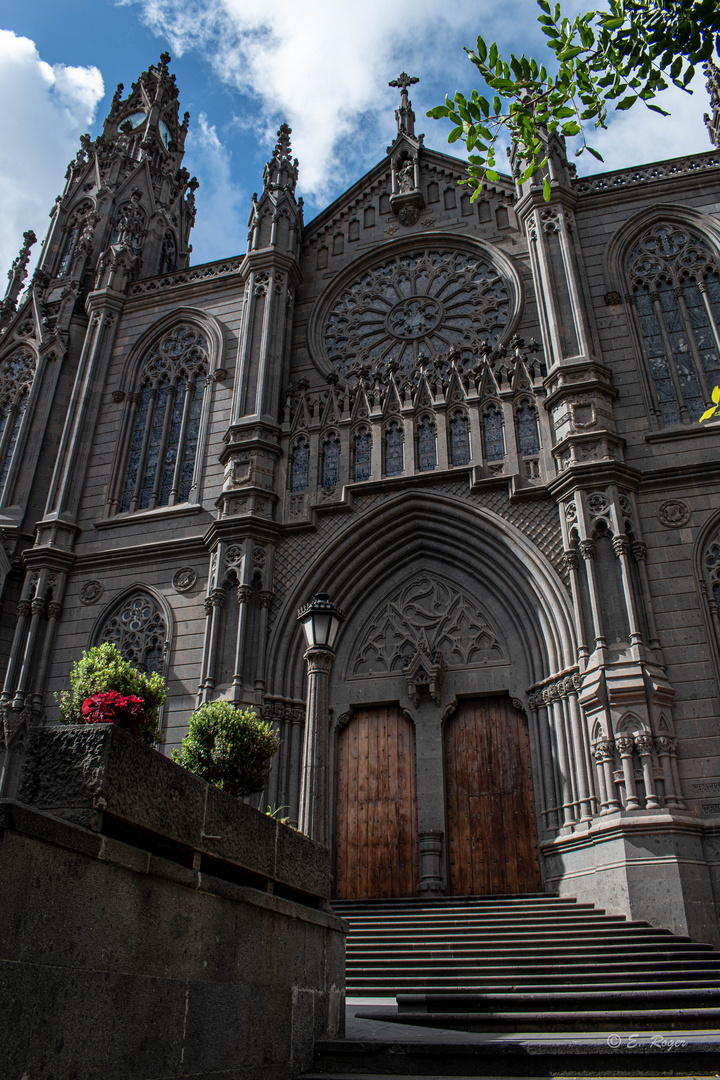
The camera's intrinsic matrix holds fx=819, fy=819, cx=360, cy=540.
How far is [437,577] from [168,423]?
7855mm

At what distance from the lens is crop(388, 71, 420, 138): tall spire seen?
21984mm

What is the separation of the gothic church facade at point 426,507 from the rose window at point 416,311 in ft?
0.23

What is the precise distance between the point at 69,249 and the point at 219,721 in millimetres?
19411

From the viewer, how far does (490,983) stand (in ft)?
29.1

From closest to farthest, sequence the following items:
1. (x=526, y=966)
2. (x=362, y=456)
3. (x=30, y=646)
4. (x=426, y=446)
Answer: (x=526, y=966) < (x=30, y=646) < (x=426, y=446) < (x=362, y=456)

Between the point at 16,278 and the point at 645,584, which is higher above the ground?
the point at 16,278

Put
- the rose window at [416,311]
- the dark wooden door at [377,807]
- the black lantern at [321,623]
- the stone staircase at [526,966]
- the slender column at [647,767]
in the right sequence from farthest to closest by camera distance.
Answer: the rose window at [416,311] < the dark wooden door at [377,807] < the slender column at [647,767] < the black lantern at [321,623] < the stone staircase at [526,966]

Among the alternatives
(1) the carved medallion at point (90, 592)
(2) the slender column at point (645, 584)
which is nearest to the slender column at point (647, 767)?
(2) the slender column at point (645, 584)

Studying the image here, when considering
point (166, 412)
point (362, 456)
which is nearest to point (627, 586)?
point (362, 456)

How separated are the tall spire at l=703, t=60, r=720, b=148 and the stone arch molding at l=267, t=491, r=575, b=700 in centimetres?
1153

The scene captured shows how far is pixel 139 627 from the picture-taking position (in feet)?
54.7

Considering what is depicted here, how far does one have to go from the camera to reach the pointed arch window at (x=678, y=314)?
622 inches

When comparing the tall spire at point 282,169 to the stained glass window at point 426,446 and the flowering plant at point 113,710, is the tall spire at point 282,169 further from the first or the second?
the flowering plant at point 113,710

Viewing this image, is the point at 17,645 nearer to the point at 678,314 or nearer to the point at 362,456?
the point at 362,456
